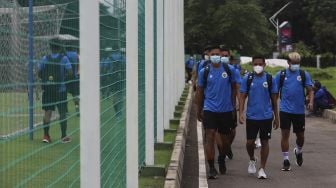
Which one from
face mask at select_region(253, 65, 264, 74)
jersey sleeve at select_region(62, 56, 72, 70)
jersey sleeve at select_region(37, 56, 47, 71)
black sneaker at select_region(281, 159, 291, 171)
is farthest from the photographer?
black sneaker at select_region(281, 159, 291, 171)

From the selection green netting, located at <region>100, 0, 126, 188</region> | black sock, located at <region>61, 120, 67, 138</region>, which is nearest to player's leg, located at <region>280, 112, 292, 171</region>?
green netting, located at <region>100, 0, 126, 188</region>

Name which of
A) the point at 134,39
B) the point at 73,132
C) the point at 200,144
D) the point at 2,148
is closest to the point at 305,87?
the point at 200,144

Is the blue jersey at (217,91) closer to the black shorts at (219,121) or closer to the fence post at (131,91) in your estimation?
the black shorts at (219,121)

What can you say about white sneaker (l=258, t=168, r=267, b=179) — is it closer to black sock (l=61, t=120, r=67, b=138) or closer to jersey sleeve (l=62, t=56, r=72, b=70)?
black sock (l=61, t=120, r=67, b=138)

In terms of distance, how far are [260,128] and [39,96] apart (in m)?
6.58

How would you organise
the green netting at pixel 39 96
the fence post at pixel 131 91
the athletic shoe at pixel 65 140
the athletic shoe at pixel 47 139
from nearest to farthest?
the green netting at pixel 39 96, the athletic shoe at pixel 47 139, the athletic shoe at pixel 65 140, the fence post at pixel 131 91

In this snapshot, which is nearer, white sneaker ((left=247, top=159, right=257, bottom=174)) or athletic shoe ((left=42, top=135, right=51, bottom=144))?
athletic shoe ((left=42, top=135, right=51, bottom=144))

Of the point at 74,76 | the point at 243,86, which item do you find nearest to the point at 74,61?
the point at 74,76

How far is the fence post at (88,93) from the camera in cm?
416

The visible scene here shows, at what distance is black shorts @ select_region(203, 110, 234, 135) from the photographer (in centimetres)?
945

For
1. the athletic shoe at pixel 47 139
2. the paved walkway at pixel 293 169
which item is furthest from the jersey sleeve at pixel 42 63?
the paved walkway at pixel 293 169

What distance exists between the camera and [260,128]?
376 inches

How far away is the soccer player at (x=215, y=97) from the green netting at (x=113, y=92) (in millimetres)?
2547

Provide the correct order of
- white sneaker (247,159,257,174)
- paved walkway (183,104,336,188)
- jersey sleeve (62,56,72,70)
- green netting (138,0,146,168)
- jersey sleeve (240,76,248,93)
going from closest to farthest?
1. jersey sleeve (62,56,72,70)
2. green netting (138,0,146,168)
3. paved walkway (183,104,336,188)
4. jersey sleeve (240,76,248,93)
5. white sneaker (247,159,257,174)
